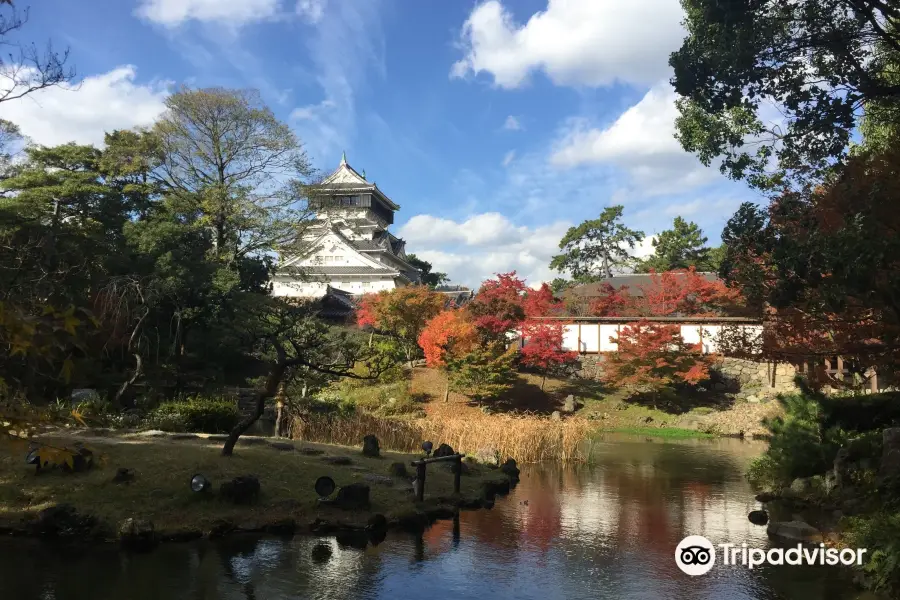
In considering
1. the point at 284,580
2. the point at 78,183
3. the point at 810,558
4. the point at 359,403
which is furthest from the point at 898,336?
the point at 78,183

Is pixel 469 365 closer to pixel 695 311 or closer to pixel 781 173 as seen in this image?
pixel 695 311

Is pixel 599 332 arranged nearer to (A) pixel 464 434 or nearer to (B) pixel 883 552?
(A) pixel 464 434

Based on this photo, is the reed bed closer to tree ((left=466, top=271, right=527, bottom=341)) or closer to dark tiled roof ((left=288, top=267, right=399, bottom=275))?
tree ((left=466, top=271, right=527, bottom=341))

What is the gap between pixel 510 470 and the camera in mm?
13328

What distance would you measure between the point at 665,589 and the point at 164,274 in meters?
17.8

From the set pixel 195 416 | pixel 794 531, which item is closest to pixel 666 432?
pixel 794 531

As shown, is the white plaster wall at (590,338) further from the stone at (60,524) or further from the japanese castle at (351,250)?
the stone at (60,524)

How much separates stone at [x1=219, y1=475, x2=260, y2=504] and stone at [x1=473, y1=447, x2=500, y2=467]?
611cm

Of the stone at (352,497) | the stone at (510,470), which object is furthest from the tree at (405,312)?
the stone at (352,497)

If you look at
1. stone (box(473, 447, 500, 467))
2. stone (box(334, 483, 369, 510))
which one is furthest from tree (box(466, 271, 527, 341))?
stone (box(334, 483, 369, 510))

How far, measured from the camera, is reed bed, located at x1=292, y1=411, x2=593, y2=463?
581 inches

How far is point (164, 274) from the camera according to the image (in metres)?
19.9

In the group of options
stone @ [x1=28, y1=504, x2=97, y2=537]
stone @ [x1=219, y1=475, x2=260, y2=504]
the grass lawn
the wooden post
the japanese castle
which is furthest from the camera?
the japanese castle

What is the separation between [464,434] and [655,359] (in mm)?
12755
